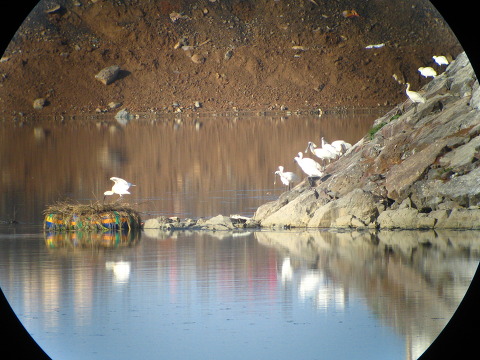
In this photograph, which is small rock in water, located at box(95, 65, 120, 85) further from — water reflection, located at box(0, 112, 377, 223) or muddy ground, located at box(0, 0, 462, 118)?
water reflection, located at box(0, 112, 377, 223)

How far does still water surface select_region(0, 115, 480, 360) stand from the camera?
8453 millimetres

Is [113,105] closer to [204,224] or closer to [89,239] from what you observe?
[204,224]

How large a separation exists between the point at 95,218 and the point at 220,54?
149 feet

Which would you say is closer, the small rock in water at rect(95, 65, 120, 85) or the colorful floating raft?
the colorful floating raft

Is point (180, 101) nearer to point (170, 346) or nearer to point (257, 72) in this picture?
point (257, 72)

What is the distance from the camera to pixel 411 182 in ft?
46.0

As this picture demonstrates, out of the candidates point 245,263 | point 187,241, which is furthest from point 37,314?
point 187,241

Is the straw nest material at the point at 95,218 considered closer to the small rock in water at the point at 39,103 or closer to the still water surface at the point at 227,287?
the still water surface at the point at 227,287

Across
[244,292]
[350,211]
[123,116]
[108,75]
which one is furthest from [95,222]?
[108,75]

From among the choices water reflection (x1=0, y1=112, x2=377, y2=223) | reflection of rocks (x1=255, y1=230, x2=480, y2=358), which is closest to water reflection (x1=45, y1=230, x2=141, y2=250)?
water reflection (x1=0, y1=112, x2=377, y2=223)

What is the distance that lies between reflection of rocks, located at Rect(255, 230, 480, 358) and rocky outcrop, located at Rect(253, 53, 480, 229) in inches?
13.1

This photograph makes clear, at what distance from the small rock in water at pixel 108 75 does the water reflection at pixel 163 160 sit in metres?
7.96

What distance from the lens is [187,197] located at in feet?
63.4

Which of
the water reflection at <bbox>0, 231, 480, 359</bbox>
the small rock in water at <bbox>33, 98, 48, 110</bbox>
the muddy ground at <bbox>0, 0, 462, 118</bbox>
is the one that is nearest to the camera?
the water reflection at <bbox>0, 231, 480, 359</bbox>
